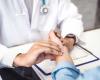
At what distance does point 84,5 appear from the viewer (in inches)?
142

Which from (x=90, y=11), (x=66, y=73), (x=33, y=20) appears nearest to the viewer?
(x=66, y=73)

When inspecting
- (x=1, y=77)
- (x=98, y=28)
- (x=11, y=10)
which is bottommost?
(x=1, y=77)

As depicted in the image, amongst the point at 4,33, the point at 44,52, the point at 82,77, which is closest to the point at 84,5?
the point at 4,33

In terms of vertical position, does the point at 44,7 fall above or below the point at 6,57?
above

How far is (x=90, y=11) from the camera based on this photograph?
338 cm

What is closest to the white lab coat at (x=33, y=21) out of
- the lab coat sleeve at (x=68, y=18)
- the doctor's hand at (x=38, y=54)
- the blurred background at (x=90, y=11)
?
the lab coat sleeve at (x=68, y=18)

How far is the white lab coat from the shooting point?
4.04 ft

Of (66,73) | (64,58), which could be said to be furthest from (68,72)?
(64,58)

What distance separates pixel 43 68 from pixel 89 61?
8.5 inches

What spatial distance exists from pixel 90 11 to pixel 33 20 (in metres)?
2.23

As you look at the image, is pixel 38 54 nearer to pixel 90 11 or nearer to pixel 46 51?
pixel 46 51

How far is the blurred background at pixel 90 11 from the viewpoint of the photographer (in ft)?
9.81

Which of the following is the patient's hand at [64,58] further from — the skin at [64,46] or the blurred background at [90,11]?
the blurred background at [90,11]

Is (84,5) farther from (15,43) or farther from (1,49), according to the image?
(1,49)
